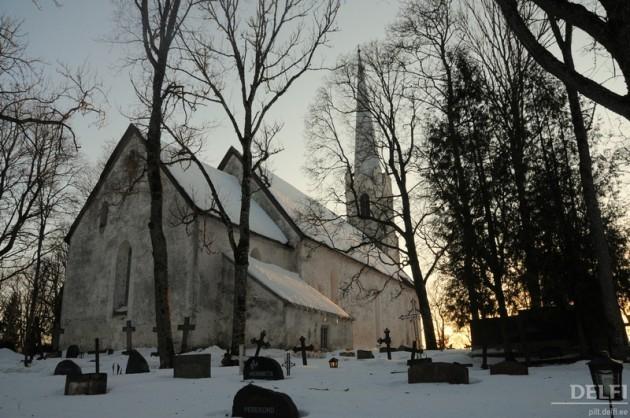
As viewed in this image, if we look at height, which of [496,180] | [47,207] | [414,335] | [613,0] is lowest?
[414,335]

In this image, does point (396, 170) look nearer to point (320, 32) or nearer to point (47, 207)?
point (320, 32)

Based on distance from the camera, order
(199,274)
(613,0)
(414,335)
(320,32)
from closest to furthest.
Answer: (613,0) < (320,32) < (199,274) < (414,335)

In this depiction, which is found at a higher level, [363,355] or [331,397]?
[331,397]

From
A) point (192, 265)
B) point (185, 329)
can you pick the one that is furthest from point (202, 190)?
point (185, 329)

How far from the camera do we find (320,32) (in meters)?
18.3

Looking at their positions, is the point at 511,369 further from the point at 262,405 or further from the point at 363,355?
the point at 363,355

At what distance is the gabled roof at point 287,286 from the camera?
2025cm

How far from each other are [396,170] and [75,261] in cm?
1620

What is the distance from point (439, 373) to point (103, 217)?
1980 cm

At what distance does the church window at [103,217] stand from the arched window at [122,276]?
6.07ft

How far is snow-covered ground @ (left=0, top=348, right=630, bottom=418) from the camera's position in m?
6.13

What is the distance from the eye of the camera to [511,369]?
1037cm

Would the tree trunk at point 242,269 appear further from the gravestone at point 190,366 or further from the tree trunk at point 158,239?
the gravestone at point 190,366

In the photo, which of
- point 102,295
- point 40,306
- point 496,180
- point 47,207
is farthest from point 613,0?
point 40,306
